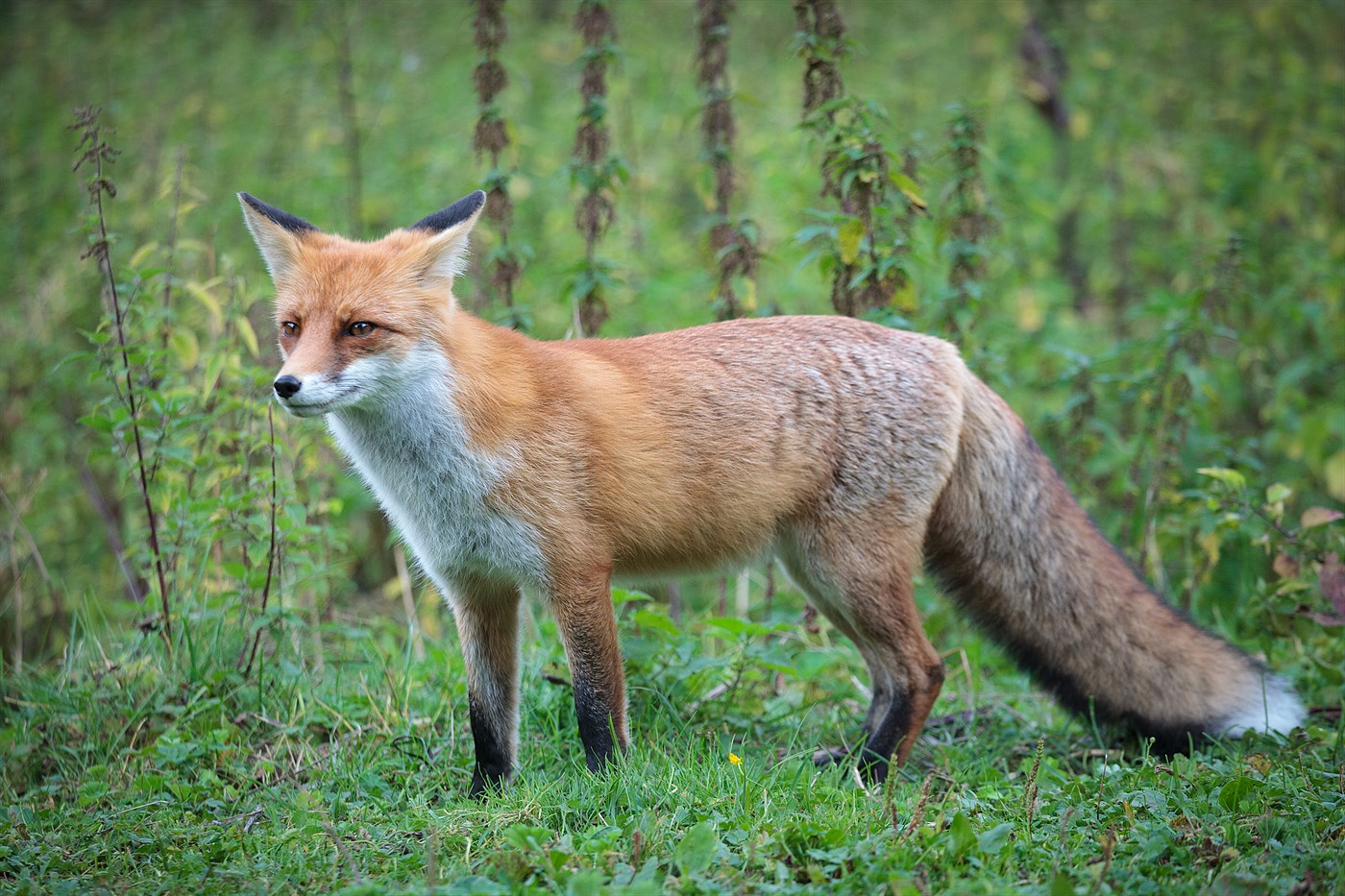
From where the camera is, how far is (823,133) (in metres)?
4.50

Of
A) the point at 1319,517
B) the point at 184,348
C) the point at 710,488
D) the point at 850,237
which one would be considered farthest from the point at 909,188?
the point at 184,348

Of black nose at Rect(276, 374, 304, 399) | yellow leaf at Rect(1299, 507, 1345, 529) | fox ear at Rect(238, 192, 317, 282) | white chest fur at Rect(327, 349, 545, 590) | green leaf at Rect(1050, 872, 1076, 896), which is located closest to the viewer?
green leaf at Rect(1050, 872, 1076, 896)

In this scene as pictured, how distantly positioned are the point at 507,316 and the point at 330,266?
1.46 meters

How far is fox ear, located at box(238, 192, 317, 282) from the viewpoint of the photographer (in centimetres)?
338

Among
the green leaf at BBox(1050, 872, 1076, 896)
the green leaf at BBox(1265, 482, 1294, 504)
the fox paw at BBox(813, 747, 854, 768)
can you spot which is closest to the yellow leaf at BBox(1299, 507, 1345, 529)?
the green leaf at BBox(1265, 482, 1294, 504)

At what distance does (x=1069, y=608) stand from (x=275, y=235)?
3.21 meters

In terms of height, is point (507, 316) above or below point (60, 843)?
above

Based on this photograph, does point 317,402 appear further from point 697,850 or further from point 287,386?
point 697,850

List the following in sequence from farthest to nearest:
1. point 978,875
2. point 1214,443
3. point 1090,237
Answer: point 1090,237 → point 1214,443 → point 978,875

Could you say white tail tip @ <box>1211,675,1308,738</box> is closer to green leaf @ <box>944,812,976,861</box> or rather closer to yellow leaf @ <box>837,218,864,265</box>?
green leaf @ <box>944,812,976,861</box>

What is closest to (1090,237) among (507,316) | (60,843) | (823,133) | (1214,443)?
(1214,443)

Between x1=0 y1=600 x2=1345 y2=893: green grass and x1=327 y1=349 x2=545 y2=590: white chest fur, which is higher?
x1=327 y1=349 x2=545 y2=590: white chest fur

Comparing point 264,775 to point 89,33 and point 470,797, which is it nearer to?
point 470,797

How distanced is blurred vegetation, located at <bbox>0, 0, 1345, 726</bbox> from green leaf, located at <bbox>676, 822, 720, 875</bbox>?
7.45 feet
